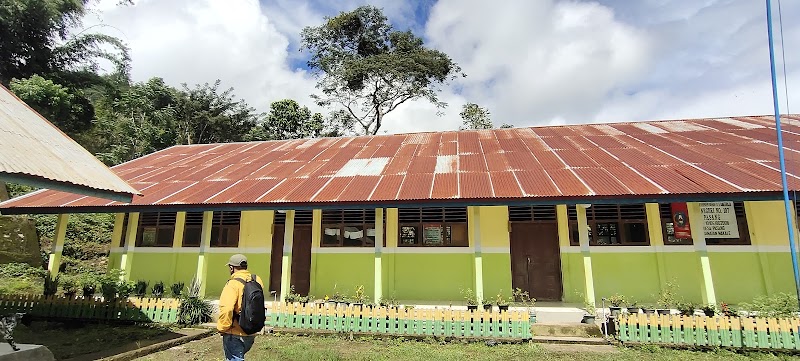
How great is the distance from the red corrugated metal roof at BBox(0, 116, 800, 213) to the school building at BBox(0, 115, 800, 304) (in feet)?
0.20

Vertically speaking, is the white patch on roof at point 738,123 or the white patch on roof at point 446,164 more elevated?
the white patch on roof at point 738,123

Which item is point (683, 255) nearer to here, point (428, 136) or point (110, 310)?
point (428, 136)

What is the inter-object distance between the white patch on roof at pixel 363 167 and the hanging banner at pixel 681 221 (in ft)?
22.8

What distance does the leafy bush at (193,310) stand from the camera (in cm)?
804

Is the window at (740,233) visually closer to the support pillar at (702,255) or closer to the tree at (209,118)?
the support pillar at (702,255)

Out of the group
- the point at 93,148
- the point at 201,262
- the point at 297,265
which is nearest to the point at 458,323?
the point at 297,265

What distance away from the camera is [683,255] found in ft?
30.1

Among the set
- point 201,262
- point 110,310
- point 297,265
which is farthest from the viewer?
point 297,265

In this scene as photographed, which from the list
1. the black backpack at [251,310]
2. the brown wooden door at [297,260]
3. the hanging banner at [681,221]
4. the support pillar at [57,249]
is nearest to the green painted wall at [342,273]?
the brown wooden door at [297,260]

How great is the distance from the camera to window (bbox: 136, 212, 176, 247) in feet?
37.1

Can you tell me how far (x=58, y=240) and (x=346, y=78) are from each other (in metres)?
19.9

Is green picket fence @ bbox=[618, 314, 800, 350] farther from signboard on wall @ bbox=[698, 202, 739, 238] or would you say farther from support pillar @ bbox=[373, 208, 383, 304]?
support pillar @ bbox=[373, 208, 383, 304]

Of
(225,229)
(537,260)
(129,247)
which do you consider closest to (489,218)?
(537,260)

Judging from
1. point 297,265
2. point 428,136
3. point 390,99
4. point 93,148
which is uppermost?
point 390,99
